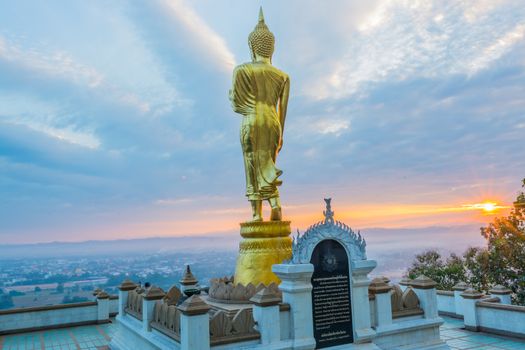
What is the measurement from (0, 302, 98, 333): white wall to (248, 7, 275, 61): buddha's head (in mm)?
10882

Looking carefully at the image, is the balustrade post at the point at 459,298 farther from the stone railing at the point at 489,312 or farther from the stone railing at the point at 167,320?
the stone railing at the point at 167,320

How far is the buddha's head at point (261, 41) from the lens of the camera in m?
12.9

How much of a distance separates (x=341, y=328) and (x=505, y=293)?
7328mm

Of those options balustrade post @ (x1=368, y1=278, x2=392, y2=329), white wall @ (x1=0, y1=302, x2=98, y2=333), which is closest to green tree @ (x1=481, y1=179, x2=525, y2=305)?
balustrade post @ (x1=368, y1=278, x2=392, y2=329)

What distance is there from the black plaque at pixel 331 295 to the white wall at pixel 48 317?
10068 mm

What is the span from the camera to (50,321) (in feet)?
45.5

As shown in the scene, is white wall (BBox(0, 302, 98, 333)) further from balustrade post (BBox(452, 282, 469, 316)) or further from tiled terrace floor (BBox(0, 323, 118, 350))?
balustrade post (BBox(452, 282, 469, 316))

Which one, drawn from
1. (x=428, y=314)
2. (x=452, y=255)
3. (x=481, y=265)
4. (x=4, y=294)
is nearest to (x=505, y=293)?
(x=481, y=265)

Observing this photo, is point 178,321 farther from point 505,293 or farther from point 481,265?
point 481,265

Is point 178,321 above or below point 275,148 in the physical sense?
below

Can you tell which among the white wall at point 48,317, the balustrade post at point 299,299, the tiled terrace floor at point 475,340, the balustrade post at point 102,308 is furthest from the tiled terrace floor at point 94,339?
the balustrade post at point 299,299

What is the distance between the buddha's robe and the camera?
40.3 ft

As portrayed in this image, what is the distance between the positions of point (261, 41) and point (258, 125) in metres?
2.88

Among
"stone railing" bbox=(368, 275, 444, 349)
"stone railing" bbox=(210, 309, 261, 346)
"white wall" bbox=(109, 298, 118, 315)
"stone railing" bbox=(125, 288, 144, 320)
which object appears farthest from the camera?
"white wall" bbox=(109, 298, 118, 315)
